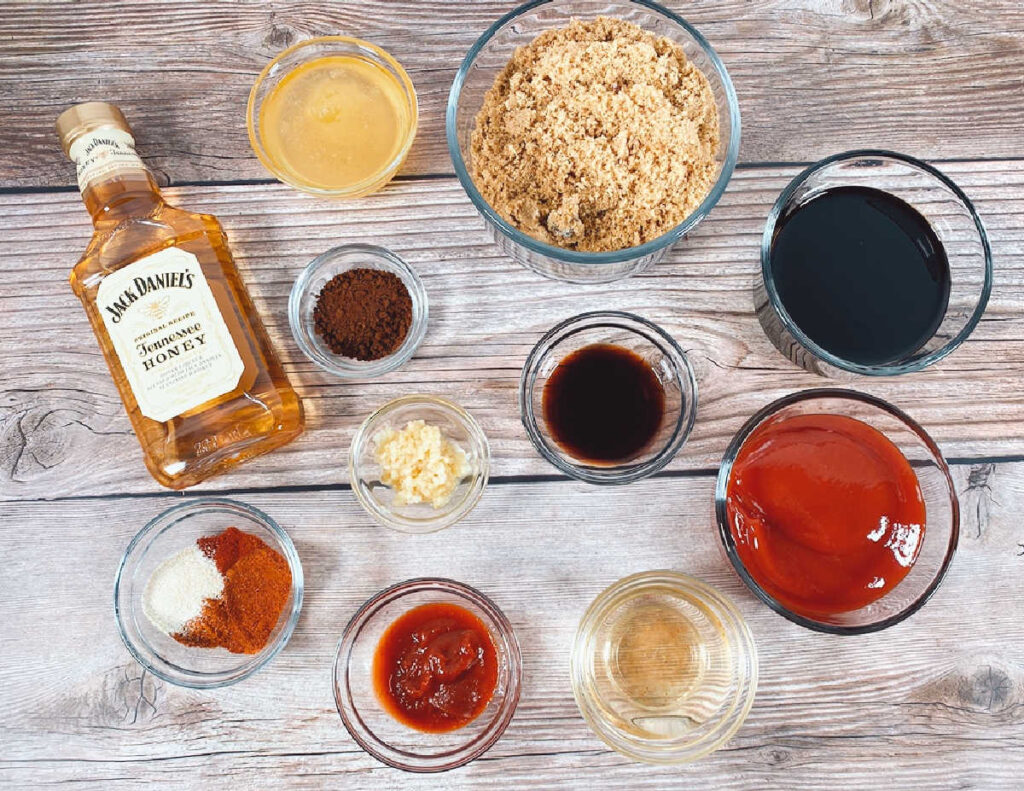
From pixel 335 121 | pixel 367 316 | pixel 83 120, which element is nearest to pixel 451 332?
pixel 367 316

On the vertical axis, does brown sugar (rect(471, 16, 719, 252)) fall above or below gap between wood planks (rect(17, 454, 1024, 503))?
above

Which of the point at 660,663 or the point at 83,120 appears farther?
the point at 660,663

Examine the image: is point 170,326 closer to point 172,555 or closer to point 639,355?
point 172,555

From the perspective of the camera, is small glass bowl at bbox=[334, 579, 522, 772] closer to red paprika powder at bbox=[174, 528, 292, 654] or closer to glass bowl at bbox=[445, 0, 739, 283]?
red paprika powder at bbox=[174, 528, 292, 654]

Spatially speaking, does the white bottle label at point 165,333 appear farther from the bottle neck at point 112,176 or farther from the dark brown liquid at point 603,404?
the dark brown liquid at point 603,404

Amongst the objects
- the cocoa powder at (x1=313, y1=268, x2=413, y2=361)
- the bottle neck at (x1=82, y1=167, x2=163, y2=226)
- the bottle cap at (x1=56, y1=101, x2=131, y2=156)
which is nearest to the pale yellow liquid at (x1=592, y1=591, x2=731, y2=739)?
the cocoa powder at (x1=313, y1=268, x2=413, y2=361)

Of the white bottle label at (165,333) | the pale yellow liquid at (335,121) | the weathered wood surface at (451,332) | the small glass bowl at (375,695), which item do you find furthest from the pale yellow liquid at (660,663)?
the pale yellow liquid at (335,121)
